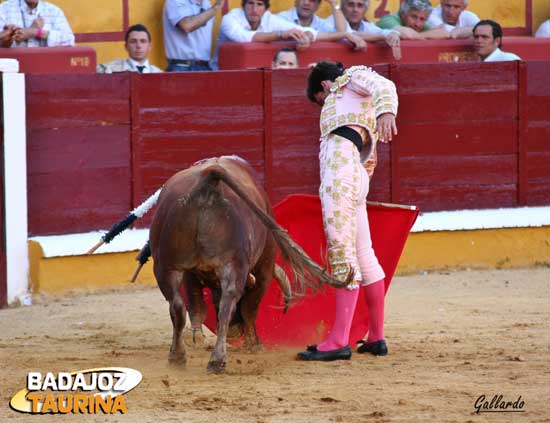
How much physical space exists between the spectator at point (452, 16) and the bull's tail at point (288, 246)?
15.5ft

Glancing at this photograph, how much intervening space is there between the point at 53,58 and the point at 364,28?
2.30 metres

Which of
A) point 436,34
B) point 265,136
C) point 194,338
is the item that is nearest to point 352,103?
point 194,338

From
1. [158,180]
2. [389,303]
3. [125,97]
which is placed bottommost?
[389,303]

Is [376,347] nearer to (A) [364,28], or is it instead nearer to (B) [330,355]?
(B) [330,355]

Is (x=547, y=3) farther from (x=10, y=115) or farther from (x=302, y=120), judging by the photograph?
(x=10, y=115)

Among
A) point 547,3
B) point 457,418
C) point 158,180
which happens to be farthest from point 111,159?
point 547,3

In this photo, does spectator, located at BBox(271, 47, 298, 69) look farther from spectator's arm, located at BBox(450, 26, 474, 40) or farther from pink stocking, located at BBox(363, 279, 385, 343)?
pink stocking, located at BBox(363, 279, 385, 343)

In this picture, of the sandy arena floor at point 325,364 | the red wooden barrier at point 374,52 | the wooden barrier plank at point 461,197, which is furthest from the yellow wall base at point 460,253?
the red wooden barrier at point 374,52

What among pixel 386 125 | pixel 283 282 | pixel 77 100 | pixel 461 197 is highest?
pixel 386 125

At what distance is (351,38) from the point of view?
8.75 meters

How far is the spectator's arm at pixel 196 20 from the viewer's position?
8.52m

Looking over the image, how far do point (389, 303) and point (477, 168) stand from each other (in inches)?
65.8

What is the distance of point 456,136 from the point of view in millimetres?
8180

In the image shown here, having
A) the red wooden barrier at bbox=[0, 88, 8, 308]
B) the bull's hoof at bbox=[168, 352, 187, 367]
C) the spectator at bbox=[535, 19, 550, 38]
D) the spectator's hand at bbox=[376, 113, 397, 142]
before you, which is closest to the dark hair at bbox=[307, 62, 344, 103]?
the spectator's hand at bbox=[376, 113, 397, 142]
